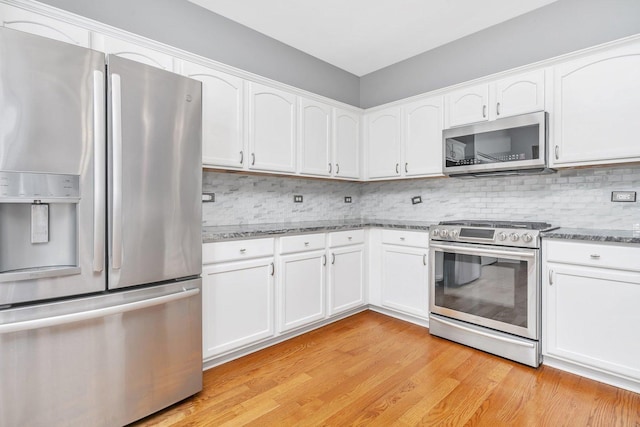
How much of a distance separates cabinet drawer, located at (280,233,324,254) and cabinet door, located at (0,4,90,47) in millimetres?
1793

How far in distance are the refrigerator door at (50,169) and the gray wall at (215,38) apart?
1045mm

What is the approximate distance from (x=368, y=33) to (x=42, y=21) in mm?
2466

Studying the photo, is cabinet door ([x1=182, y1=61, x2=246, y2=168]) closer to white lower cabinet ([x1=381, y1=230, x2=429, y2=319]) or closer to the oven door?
white lower cabinet ([x1=381, y1=230, x2=429, y2=319])

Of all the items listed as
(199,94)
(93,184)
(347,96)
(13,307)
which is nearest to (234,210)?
(199,94)

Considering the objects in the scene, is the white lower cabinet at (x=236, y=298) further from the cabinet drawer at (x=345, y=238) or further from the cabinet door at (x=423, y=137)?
the cabinet door at (x=423, y=137)

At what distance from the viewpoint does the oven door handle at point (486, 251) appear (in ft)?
7.56

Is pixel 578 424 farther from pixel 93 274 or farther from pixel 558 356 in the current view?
pixel 93 274

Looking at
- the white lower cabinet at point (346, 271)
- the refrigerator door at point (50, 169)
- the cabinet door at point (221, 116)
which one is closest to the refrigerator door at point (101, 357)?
the refrigerator door at point (50, 169)

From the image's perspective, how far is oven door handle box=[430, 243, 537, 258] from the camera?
7.56ft

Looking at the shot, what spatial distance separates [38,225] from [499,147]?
9.84 ft

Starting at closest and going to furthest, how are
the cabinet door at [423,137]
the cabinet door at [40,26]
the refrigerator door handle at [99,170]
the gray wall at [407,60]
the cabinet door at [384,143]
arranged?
the refrigerator door handle at [99,170] < the cabinet door at [40,26] < the gray wall at [407,60] < the cabinet door at [423,137] < the cabinet door at [384,143]

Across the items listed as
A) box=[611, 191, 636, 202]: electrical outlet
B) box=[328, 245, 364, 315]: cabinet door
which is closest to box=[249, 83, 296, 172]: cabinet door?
box=[328, 245, 364, 315]: cabinet door

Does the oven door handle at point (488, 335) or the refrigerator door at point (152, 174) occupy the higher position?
the refrigerator door at point (152, 174)

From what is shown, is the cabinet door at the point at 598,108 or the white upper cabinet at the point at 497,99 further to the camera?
the white upper cabinet at the point at 497,99
